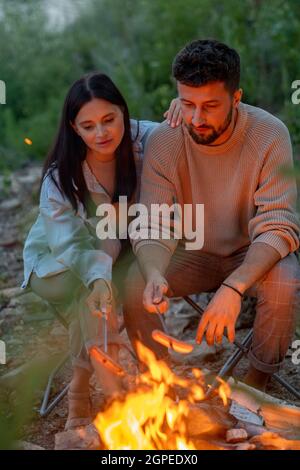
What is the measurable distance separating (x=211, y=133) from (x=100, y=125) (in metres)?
0.41

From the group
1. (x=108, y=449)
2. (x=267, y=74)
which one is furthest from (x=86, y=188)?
(x=267, y=74)

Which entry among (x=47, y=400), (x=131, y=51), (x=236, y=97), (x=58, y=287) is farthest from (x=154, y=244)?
(x=131, y=51)

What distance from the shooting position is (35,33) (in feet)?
29.2

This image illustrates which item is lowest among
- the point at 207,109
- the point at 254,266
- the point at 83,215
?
the point at 254,266

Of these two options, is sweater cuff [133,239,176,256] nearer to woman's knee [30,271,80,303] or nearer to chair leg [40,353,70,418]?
woman's knee [30,271,80,303]

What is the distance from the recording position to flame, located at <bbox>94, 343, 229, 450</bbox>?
7.40 feet

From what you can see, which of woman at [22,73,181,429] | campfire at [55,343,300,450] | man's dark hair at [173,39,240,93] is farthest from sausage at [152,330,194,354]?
→ man's dark hair at [173,39,240,93]

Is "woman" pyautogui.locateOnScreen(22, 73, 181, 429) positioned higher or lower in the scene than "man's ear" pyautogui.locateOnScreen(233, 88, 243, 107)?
lower

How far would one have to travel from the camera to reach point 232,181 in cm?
292

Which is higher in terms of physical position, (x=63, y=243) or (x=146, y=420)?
(x=63, y=243)

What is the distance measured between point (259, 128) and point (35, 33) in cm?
654

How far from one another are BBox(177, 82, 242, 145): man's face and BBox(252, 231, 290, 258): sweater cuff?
16.0 inches

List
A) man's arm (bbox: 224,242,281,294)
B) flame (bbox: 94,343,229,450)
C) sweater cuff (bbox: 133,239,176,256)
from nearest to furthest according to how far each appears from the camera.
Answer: flame (bbox: 94,343,229,450)
man's arm (bbox: 224,242,281,294)
sweater cuff (bbox: 133,239,176,256)

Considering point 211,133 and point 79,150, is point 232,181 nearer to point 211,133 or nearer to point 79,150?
point 211,133
